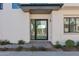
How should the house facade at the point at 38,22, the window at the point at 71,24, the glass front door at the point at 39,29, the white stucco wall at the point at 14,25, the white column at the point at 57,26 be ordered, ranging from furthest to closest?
the glass front door at the point at 39,29, the white stucco wall at the point at 14,25, the window at the point at 71,24, the white column at the point at 57,26, the house facade at the point at 38,22

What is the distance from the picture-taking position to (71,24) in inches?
901

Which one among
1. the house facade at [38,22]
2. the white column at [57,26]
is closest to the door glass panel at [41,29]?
the house facade at [38,22]

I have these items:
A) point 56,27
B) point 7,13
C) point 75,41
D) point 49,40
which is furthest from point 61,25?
point 7,13

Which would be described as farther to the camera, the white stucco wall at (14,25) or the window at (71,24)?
the white stucco wall at (14,25)

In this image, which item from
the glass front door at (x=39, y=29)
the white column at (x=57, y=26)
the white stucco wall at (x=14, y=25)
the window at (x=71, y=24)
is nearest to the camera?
the white column at (x=57, y=26)

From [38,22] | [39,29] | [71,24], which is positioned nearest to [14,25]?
[38,22]

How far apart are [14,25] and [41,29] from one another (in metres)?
3.91

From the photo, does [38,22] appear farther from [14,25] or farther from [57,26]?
[57,26]

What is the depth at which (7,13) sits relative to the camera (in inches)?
894

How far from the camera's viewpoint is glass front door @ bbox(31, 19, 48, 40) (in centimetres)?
2528

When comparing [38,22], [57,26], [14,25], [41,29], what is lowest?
[41,29]

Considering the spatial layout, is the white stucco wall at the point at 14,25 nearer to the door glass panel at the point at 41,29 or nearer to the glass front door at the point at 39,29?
the glass front door at the point at 39,29

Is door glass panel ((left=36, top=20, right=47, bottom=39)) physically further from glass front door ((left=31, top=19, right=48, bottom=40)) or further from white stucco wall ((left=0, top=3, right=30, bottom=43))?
white stucco wall ((left=0, top=3, right=30, bottom=43))

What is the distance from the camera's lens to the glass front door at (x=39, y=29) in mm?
25281
